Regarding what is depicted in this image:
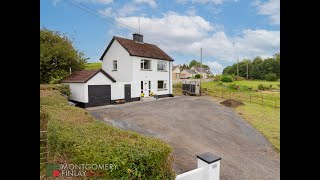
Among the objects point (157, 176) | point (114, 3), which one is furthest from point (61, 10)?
point (157, 176)

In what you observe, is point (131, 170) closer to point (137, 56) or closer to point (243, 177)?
point (243, 177)

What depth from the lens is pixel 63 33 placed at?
25.5 meters

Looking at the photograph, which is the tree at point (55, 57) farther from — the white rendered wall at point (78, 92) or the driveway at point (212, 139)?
the driveway at point (212, 139)

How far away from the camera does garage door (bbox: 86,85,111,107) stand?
1647 centimetres

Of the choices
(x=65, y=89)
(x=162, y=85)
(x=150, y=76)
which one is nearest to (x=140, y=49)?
(x=150, y=76)

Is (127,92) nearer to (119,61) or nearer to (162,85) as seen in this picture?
(119,61)

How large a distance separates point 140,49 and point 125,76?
3541 millimetres

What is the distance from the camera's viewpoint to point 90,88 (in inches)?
645

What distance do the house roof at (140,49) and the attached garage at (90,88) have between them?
4105 millimetres

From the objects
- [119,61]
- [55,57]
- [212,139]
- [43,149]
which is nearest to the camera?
[43,149]

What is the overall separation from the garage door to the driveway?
371 centimetres

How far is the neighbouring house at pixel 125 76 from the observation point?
54.5 feet

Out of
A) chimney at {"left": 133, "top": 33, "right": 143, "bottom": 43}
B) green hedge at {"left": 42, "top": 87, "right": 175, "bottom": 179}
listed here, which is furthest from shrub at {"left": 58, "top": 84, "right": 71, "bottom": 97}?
green hedge at {"left": 42, "top": 87, "right": 175, "bottom": 179}
